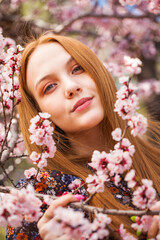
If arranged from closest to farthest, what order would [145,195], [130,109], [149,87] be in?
[145,195], [130,109], [149,87]

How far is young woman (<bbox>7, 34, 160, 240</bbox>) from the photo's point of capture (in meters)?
1.60

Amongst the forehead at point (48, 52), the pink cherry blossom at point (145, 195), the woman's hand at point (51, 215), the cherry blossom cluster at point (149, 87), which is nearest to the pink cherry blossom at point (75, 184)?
the woman's hand at point (51, 215)

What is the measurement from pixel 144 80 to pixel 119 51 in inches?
33.0

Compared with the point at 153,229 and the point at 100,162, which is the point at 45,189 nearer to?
the point at 100,162

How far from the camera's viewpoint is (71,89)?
1562mm

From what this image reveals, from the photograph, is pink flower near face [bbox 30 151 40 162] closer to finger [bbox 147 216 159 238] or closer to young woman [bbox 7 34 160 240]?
young woman [bbox 7 34 160 240]

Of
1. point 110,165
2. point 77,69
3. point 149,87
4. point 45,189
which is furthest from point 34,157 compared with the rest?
point 149,87

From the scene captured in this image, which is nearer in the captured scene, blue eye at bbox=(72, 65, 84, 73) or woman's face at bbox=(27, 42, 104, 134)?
woman's face at bbox=(27, 42, 104, 134)

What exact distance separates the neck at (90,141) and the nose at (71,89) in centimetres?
28

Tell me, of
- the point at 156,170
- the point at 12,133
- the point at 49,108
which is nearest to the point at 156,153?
the point at 156,170

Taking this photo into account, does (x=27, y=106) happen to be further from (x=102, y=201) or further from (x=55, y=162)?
(x=102, y=201)

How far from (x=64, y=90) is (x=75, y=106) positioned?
11 centimetres

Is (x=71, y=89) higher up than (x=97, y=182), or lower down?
higher up

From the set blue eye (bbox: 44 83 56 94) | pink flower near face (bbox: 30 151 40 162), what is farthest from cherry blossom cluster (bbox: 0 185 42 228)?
blue eye (bbox: 44 83 56 94)
